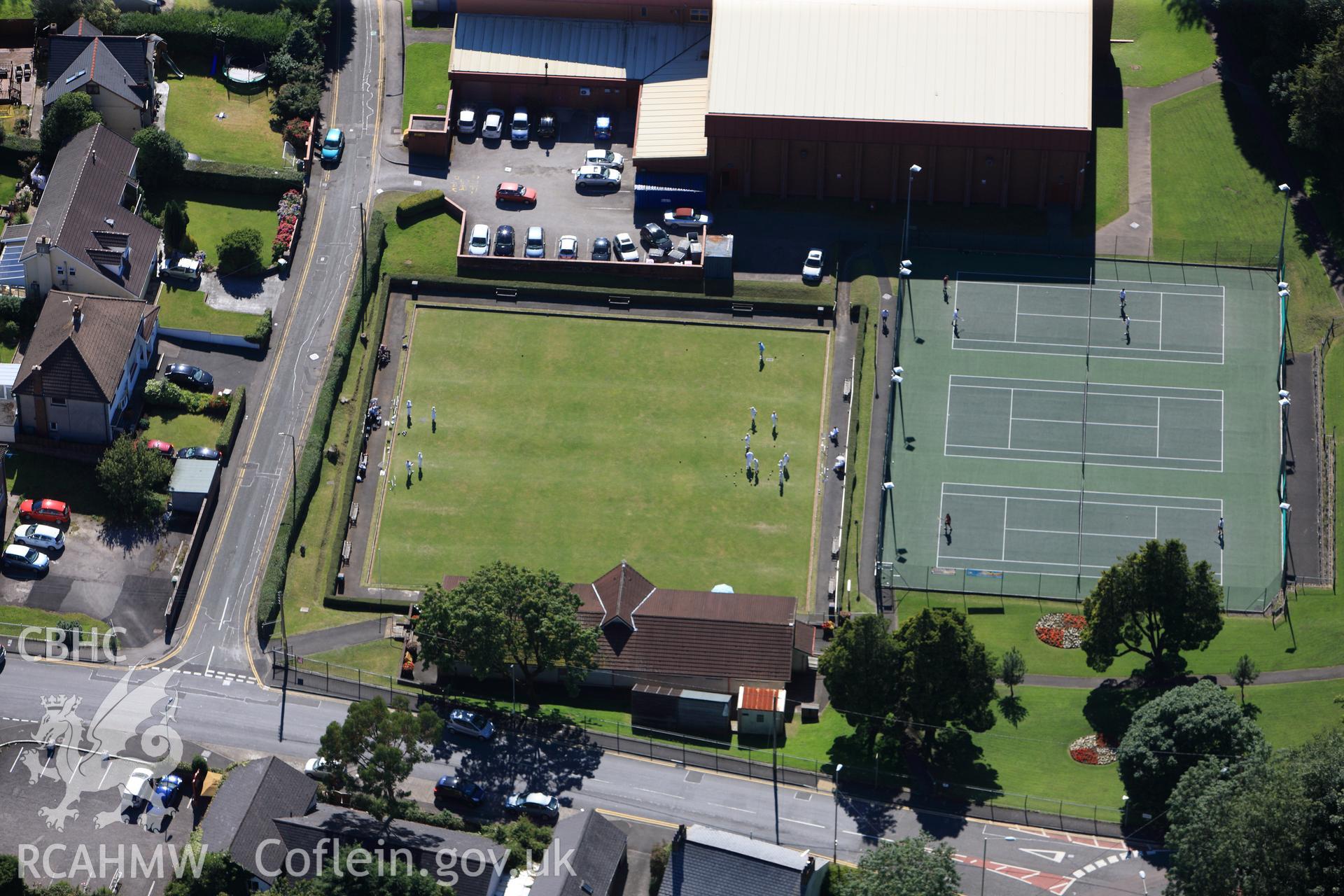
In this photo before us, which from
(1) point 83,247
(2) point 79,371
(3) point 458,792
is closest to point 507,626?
(3) point 458,792

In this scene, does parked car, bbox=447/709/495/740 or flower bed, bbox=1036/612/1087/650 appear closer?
parked car, bbox=447/709/495/740

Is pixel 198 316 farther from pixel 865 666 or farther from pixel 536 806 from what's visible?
pixel 865 666

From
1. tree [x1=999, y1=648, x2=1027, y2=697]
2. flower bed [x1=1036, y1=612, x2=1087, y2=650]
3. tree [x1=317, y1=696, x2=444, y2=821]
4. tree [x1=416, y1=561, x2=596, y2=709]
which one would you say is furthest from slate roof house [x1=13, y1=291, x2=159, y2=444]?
flower bed [x1=1036, y1=612, x2=1087, y2=650]

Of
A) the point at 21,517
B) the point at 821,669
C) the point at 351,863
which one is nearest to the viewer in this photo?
the point at 351,863

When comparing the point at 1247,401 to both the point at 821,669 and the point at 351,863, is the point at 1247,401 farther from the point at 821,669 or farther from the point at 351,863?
the point at 351,863

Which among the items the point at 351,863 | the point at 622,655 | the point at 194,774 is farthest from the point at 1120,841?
the point at 194,774

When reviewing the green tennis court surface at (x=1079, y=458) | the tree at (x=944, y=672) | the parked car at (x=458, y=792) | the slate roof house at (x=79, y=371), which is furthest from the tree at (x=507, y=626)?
the slate roof house at (x=79, y=371)

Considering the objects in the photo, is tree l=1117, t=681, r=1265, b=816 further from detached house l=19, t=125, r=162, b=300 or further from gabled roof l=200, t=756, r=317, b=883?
detached house l=19, t=125, r=162, b=300
